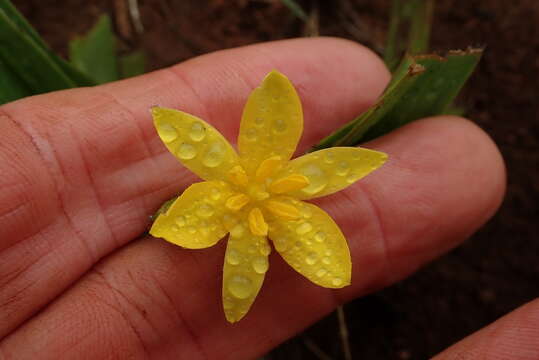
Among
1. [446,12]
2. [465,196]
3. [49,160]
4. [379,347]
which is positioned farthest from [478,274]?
[49,160]

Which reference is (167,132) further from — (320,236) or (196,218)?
(320,236)

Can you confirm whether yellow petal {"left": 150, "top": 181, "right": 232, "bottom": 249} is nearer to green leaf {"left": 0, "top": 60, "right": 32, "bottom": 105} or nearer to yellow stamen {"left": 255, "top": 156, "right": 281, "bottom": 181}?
yellow stamen {"left": 255, "top": 156, "right": 281, "bottom": 181}

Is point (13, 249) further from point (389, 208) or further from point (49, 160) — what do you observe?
point (389, 208)

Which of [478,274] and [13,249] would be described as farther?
[478,274]

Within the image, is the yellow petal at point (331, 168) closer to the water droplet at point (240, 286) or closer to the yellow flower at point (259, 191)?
the yellow flower at point (259, 191)

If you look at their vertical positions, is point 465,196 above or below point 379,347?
above

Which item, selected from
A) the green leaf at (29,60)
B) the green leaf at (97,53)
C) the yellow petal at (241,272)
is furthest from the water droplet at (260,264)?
the green leaf at (97,53)
